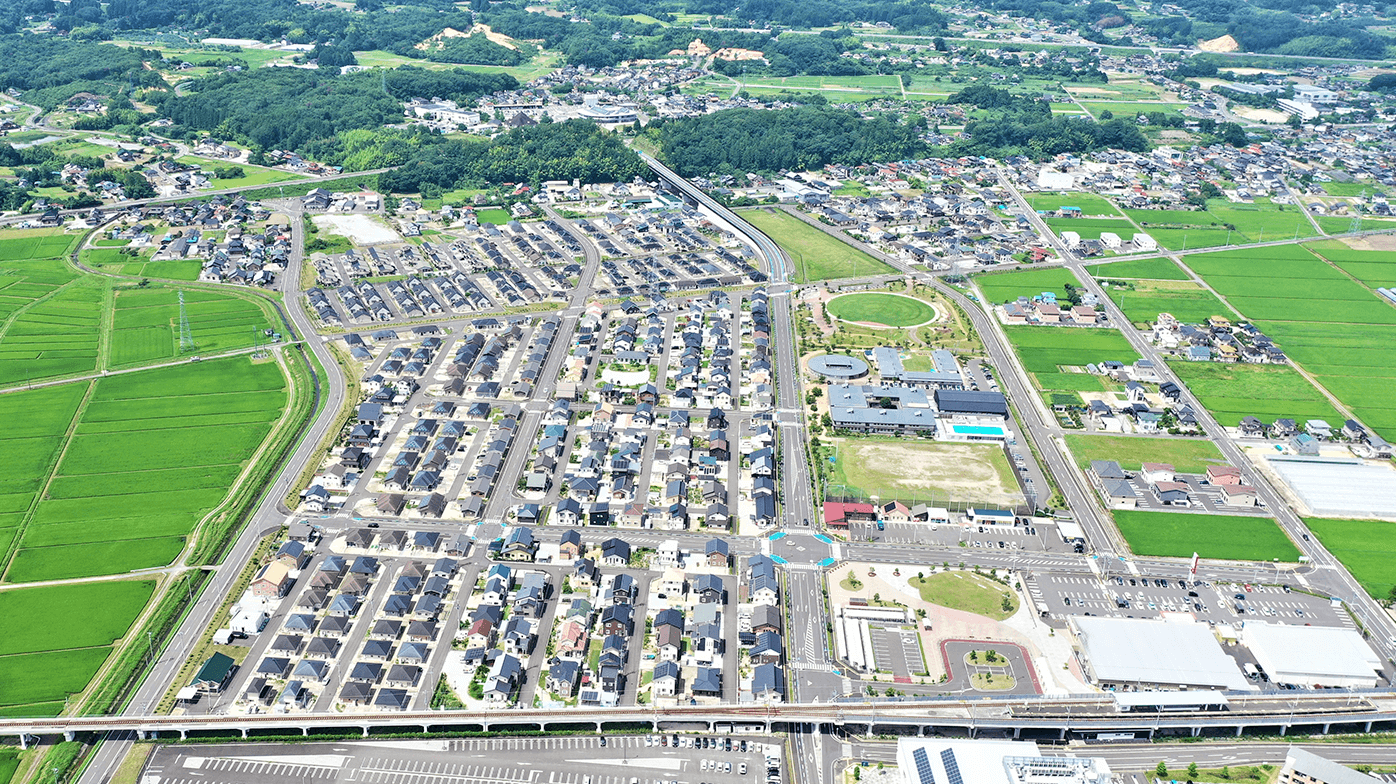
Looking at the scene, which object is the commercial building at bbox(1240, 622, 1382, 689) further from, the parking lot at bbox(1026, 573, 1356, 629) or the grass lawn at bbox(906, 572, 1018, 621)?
the grass lawn at bbox(906, 572, 1018, 621)

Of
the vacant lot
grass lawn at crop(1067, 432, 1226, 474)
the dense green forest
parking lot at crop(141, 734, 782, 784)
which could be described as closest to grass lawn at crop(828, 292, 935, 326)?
grass lawn at crop(1067, 432, 1226, 474)

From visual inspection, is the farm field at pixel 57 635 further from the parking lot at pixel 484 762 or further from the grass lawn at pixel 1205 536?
the grass lawn at pixel 1205 536

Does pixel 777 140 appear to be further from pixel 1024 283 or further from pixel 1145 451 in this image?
pixel 1145 451

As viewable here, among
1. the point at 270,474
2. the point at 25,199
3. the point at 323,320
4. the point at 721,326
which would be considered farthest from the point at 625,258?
the point at 25,199

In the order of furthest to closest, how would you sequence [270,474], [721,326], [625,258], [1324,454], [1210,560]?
[625,258] → [721,326] → [1324,454] → [270,474] → [1210,560]

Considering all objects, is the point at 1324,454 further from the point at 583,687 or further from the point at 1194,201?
the point at 1194,201

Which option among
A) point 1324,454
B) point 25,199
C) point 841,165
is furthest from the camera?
point 841,165

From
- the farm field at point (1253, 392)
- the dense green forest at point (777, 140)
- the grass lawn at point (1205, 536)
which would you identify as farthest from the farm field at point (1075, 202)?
the grass lawn at point (1205, 536)

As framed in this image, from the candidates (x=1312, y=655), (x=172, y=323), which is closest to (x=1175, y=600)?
(x=1312, y=655)
